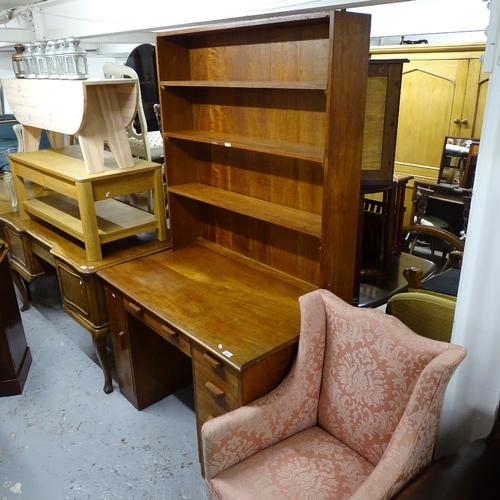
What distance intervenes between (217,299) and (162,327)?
25cm

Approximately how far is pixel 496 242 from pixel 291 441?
3.04ft

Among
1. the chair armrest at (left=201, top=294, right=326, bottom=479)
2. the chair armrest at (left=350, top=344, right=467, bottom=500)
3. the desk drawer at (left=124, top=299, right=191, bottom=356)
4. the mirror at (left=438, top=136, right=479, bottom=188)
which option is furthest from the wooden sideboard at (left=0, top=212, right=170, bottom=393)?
the mirror at (left=438, top=136, right=479, bottom=188)

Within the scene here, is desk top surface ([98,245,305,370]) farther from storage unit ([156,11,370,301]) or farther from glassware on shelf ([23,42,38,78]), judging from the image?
glassware on shelf ([23,42,38,78])

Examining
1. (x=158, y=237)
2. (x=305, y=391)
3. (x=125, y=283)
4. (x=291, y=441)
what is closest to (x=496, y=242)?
(x=305, y=391)

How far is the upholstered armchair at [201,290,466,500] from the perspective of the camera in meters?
1.30

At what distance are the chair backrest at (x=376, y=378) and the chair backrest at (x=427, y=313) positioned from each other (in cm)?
37

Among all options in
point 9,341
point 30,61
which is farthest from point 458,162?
point 9,341

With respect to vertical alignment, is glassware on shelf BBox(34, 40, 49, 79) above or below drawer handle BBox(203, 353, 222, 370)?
above

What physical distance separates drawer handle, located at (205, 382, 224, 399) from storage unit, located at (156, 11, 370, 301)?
22.6 inches

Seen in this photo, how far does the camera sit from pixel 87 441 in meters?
2.27

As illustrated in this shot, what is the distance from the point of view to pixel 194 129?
236 cm

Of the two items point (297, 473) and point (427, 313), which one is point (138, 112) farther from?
point (297, 473)

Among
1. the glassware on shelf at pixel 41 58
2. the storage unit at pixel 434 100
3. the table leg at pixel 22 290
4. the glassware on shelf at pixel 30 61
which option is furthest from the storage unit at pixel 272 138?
the storage unit at pixel 434 100

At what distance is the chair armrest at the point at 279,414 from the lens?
1.51 metres
